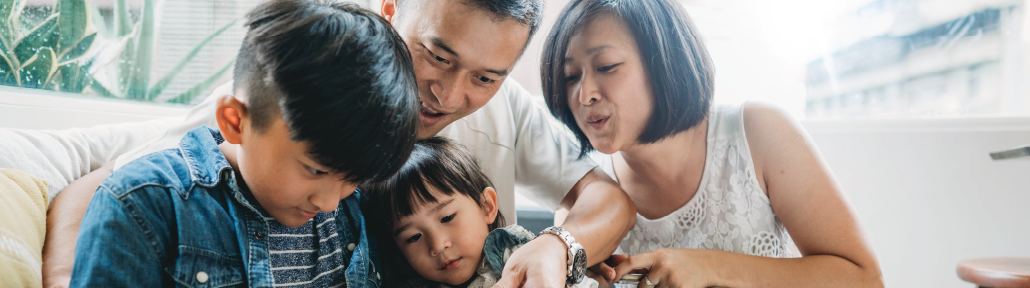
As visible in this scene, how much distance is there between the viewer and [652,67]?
4.19ft

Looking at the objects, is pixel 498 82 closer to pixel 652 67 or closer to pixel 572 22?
pixel 572 22

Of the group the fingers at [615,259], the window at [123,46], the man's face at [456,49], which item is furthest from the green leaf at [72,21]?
the fingers at [615,259]

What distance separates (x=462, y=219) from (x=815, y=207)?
2.44 feet

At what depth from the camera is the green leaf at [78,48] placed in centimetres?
166

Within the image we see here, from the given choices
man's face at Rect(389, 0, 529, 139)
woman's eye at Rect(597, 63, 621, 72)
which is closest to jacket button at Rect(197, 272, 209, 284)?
man's face at Rect(389, 0, 529, 139)

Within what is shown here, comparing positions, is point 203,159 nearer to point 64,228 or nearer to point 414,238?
point 64,228

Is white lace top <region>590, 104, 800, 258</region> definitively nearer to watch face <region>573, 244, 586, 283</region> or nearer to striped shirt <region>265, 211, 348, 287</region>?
watch face <region>573, 244, 586, 283</region>

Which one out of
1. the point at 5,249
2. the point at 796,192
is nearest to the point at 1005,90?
the point at 796,192

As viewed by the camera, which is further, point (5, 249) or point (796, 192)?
point (796, 192)

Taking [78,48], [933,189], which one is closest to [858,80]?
[933,189]

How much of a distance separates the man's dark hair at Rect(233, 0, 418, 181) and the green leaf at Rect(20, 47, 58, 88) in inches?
47.1

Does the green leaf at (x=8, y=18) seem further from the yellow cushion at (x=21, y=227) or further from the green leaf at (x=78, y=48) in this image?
the yellow cushion at (x=21, y=227)

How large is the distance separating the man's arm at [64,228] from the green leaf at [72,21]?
3.06 feet

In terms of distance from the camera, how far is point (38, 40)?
1613 mm
